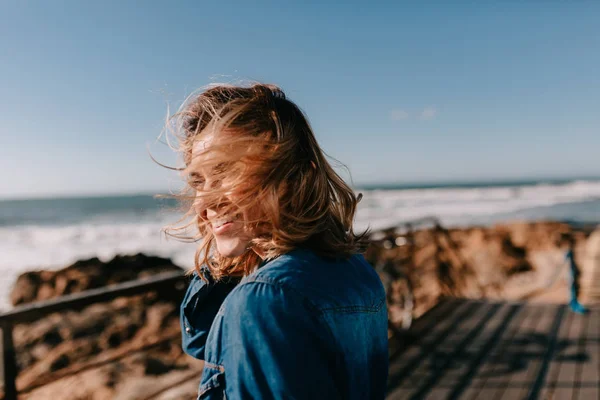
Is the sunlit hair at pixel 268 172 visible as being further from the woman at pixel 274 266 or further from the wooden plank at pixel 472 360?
the wooden plank at pixel 472 360

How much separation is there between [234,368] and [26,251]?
23.5 m

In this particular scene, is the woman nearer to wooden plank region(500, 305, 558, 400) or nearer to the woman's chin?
the woman's chin

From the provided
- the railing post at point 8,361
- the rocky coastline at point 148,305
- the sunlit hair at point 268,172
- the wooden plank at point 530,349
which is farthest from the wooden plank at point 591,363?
the railing post at point 8,361

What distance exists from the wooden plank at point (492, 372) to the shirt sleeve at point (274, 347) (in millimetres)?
3113

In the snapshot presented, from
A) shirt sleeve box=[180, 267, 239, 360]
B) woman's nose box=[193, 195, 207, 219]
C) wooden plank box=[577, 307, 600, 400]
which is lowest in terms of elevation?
wooden plank box=[577, 307, 600, 400]

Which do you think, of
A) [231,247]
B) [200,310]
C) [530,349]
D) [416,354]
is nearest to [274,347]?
[231,247]

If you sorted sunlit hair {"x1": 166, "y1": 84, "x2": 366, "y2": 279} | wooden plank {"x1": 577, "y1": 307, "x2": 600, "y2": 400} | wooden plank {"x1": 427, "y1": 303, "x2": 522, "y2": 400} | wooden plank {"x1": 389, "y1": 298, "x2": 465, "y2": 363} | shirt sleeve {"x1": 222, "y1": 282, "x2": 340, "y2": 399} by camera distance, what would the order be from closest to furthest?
shirt sleeve {"x1": 222, "y1": 282, "x2": 340, "y2": 399}
sunlit hair {"x1": 166, "y1": 84, "x2": 366, "y2": 279}
wooden plank {"x1": 577, "y1": 307, "x2": 600, "y2": 400}
wooden plank {"x1": 427, "y1": 303, "x2": 522, "y2": 400}
wooden plank {"x1": 389, "y1": 298, "x2": 465, "y2": 363}

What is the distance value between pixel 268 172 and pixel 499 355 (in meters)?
4.02

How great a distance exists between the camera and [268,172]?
0.87m

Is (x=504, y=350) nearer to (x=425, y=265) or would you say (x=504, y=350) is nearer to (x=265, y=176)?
(x=265, y=176)

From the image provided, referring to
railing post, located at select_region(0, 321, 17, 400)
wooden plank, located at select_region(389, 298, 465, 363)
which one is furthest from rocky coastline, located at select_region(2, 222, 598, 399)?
wooden plank, located at select_region(389, 298, 465, 363)

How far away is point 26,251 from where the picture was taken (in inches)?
811

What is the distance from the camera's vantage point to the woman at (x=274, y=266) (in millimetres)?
708

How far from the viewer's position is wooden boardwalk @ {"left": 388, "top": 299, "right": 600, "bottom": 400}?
344 centimetres
